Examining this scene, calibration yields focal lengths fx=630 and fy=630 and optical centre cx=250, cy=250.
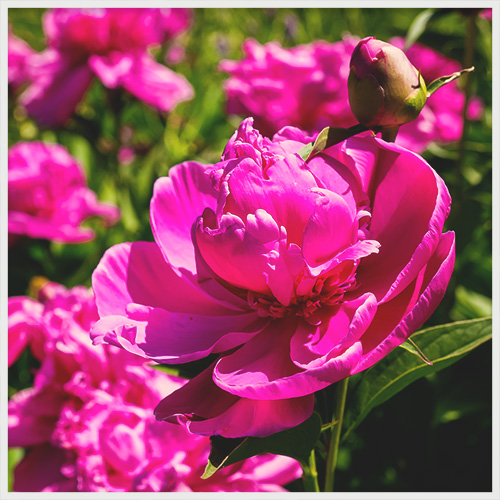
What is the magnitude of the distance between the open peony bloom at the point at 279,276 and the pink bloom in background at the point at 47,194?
0.65m

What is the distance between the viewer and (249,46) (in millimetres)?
1143

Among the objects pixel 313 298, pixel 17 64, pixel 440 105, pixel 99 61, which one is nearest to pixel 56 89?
pixel 99 61

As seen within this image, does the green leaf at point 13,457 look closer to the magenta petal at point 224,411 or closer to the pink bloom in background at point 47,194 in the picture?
the pink bloom in background at point 47,194

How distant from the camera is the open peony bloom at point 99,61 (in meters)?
1.24

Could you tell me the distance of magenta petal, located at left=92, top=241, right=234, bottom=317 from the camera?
475 mm

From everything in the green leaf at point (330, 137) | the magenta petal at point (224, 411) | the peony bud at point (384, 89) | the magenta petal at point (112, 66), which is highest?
the magenta petal at point (112, 66)

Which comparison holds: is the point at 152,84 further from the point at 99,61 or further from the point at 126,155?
the point at 126,155

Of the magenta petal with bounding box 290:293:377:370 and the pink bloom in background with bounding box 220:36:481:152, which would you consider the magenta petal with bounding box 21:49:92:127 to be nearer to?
the pink bloom in background with bounding box 220:36:481:152

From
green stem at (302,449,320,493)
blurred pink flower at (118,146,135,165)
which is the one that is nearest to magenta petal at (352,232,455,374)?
green stem at (302,449,320,493)

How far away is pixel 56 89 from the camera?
1.29 m

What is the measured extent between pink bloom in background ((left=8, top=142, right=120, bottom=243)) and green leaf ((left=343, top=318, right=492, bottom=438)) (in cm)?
73

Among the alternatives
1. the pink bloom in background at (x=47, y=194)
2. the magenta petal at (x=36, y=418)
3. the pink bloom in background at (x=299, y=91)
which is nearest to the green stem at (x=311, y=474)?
the magenta petal at (x=36, y=418)

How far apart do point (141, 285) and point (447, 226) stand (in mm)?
466

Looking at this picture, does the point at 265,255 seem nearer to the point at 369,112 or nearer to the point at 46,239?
the point at 369,112
